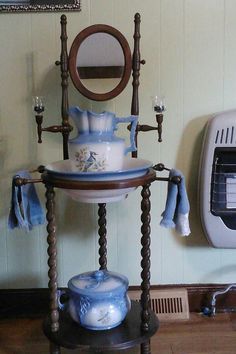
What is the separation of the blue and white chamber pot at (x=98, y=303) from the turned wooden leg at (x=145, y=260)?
8 cm

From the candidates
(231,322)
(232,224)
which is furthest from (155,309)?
(232,224)

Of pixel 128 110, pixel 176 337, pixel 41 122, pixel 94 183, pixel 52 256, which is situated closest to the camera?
pixel 94 183

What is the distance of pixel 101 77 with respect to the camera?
169cm

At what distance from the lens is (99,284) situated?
157 cm

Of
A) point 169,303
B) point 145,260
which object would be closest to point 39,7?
point 145,260

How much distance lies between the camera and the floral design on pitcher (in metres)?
1.43

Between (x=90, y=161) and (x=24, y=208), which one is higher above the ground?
(x=90, y=161)

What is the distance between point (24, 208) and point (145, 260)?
44 cm

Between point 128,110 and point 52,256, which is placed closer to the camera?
point 52,256

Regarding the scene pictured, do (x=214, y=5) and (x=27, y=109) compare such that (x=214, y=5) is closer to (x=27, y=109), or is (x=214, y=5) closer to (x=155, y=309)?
(x=27, y=109)

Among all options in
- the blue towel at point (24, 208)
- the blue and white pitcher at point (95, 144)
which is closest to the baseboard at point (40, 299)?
the blue towel at point (24, 208)

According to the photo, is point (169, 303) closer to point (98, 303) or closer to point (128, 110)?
point (98, 303)

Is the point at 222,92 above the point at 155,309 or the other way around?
above

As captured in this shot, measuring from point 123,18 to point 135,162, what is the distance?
637 millimetres
